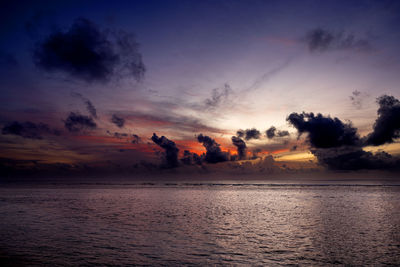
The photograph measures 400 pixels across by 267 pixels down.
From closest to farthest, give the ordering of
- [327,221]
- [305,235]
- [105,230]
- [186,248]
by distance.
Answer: [186,248] < [305,235] < [105,230] < [327,221]

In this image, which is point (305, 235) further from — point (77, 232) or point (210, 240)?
point (77, 232)

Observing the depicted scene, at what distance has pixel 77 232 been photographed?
2909 cm

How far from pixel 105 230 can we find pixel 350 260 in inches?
967

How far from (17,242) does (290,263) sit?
2385cm

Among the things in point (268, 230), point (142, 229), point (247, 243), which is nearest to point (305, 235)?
point (268, 230)

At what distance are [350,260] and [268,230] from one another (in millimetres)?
12231

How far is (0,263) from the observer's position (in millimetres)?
18141

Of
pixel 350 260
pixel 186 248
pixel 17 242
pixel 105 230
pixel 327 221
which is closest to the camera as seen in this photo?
pixel 350 260

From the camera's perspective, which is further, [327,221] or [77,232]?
[327,221]

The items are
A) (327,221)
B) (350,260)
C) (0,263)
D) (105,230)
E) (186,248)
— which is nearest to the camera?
(0,263)

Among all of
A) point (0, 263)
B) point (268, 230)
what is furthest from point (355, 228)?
point (0, 263)

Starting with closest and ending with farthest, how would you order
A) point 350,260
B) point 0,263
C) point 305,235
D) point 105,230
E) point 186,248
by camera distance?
point 0,263 < point 350,260 < point 186,248 < point 305,235 < point 105,230

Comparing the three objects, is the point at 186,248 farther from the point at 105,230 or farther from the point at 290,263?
the point at 105,230

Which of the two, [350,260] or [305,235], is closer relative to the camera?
[350,260]
